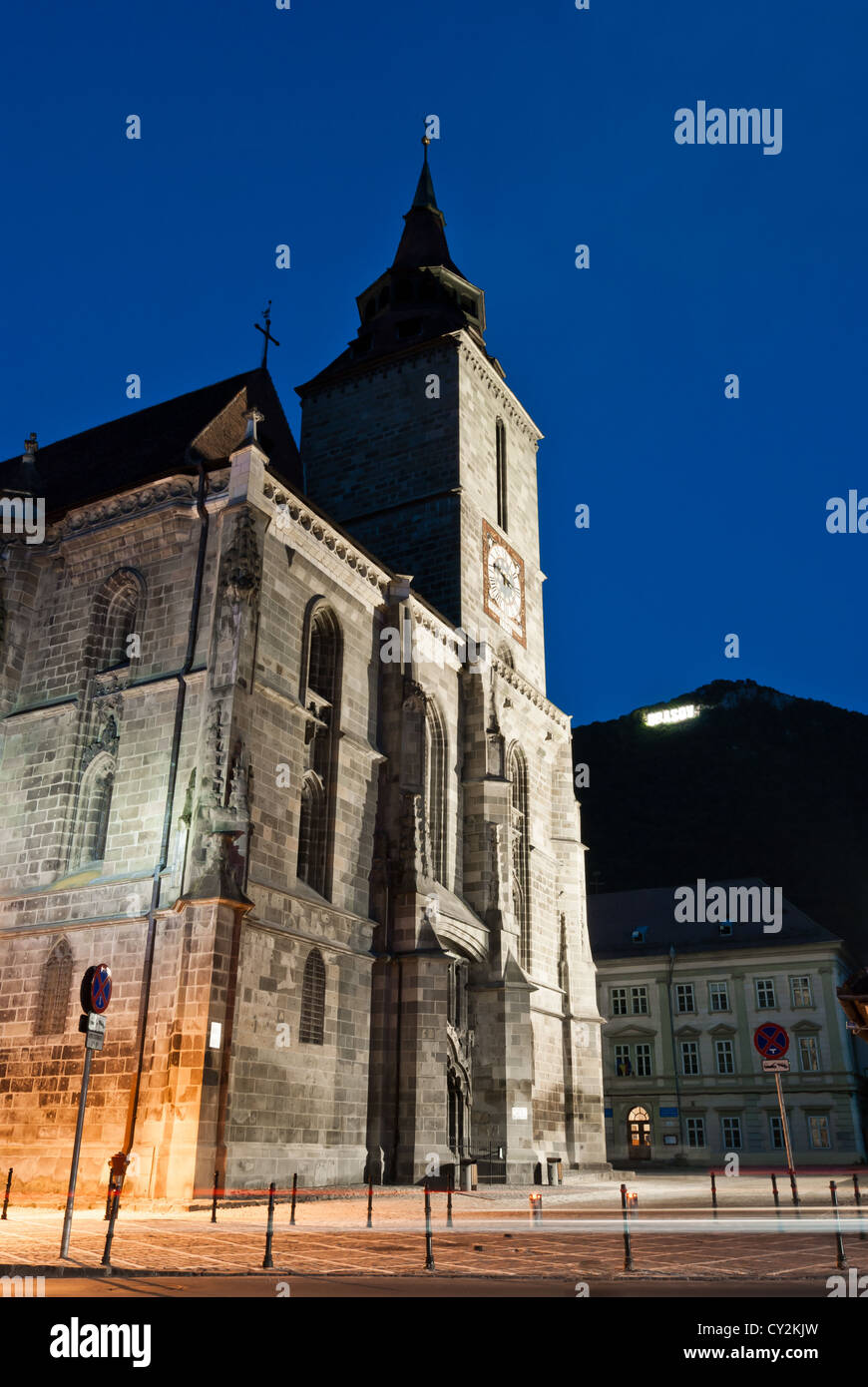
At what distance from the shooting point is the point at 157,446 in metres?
27.8

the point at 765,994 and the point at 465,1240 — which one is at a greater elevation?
the point at 765,994

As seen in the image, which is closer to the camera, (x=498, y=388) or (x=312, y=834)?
(x=312, y=834)

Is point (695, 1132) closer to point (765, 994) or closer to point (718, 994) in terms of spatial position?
point (718, 994)

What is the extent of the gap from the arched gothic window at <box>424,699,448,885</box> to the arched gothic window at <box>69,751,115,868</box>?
820cm

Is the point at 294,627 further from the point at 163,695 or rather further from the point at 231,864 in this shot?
the point at 231,864

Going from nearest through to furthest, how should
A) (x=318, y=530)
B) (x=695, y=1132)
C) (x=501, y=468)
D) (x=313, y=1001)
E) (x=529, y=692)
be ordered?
(x=313, y=1001) → (x=318, y=530) → (x=529, y=692) → (x=501, y=468) → (x=695, y=1132)

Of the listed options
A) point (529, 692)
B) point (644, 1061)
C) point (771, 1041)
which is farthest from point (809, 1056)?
point (771, 1041)

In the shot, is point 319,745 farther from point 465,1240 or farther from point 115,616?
point 465,1240

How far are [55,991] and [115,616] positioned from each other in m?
8.44

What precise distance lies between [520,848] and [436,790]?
5.54 m

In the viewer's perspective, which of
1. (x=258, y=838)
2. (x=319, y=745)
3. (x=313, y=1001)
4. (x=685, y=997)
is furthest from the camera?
(x=685, y=997)

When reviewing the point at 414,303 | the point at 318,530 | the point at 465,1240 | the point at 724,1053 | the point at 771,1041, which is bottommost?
the point at 465,1240
